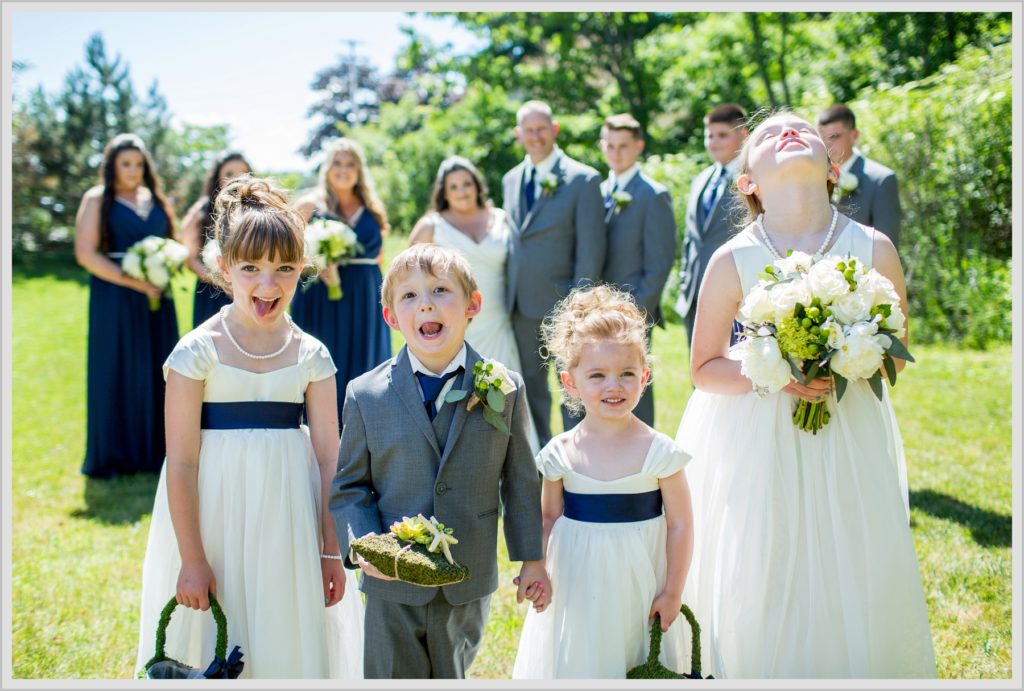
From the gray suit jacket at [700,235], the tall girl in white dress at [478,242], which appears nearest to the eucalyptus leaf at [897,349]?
the gray suit jacket at [700,235]

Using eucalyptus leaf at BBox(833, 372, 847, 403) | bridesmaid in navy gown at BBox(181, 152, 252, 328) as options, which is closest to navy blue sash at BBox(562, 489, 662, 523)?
eucalyptus leaf at BBox(833, 372, 847, 403)

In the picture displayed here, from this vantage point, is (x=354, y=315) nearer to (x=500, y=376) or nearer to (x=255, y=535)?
(x=255, y=535)

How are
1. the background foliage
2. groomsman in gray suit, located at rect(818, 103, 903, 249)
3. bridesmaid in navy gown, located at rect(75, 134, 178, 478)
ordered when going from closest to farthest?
groomsman in gray suit, located at rect(818, 103, 903, 249)
bridesmaid in navy gown, located at rect(75, 134, 178, 478)
the background foliage

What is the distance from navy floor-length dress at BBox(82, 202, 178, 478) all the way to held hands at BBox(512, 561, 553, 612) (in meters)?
5.35

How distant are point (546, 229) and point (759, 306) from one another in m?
3.71

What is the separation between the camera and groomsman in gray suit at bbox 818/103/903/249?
6234 mm

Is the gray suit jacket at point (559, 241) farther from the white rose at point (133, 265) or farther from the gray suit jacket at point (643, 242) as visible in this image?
the white rose at point (133, 265)

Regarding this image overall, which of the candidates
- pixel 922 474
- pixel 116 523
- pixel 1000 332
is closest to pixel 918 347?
pixel 1000 332

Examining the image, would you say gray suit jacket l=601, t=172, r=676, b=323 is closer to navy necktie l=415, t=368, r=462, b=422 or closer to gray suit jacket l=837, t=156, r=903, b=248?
gray suit jacket l=837, t=156, r=903, b=248

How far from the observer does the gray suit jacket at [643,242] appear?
21.8 feet

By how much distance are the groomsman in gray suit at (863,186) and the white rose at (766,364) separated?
3633mm

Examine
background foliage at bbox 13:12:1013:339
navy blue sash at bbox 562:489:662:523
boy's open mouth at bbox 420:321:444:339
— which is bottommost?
navy blue sash at bbox 562:489:662:523

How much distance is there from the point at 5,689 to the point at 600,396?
2.28 m

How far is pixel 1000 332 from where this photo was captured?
11469mm
